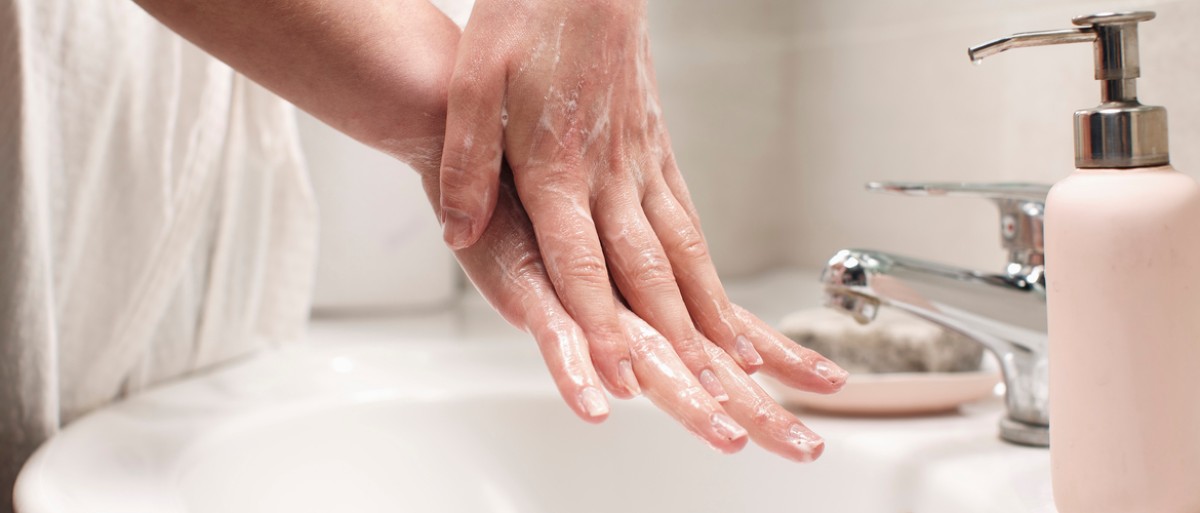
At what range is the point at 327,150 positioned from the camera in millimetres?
904

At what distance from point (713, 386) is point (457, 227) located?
144mm

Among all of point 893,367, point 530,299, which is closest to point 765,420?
point 530,299

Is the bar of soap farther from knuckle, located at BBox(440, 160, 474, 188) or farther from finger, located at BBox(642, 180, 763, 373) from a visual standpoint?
knuckle, located at BBox(440, 160, 474, 188)

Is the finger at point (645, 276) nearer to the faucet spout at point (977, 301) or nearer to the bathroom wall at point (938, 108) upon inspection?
the faucet spout at point (977, 301)

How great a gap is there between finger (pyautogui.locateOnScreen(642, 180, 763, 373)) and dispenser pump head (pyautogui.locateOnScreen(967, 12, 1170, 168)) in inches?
6.5

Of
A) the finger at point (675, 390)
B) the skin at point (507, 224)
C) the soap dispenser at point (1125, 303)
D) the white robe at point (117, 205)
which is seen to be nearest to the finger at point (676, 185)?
the skin at point (507, 224)

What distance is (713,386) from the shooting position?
17.2 inches

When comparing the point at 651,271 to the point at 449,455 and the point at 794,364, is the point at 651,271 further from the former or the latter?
the point at 449,455

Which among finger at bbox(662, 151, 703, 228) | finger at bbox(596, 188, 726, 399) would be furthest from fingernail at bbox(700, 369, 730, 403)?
finger at bbox(662, 151, 703, 228)

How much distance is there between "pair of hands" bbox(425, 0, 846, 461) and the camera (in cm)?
45

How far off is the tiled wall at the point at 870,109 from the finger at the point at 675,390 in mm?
333

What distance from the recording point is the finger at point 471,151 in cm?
48

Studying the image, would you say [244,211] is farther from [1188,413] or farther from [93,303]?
[1188,413]

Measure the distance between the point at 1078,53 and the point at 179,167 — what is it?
58 centimetres
